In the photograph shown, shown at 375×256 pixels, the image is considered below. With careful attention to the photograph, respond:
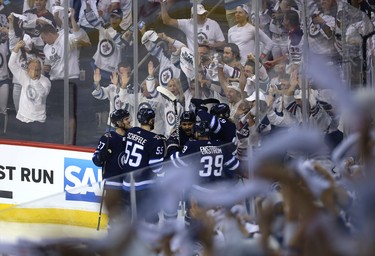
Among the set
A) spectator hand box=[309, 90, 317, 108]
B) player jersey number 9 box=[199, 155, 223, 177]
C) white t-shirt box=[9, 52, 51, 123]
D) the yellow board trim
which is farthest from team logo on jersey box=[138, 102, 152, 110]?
player jersey number 9 box=[199, 155, 223, 177]

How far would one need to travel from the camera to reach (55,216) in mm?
2736

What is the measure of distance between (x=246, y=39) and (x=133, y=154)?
63.1 inches

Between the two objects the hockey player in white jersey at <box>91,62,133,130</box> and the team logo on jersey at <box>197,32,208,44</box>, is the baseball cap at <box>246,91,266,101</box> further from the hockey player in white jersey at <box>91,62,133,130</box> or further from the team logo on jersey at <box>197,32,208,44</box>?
the hockey player in white jersey at <box>91,62,133,130</box>

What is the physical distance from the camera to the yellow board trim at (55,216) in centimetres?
255

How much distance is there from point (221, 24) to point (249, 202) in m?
5.98

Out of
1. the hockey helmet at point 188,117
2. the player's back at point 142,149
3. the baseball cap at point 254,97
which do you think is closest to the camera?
the player's back at point 142,149

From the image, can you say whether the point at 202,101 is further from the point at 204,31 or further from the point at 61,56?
the point at 61,56

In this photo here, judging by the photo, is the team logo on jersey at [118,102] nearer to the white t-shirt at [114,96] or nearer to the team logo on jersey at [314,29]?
the white t-shirt at [114,96]

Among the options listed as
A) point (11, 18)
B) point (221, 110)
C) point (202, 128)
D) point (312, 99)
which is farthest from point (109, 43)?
point (312, 99)

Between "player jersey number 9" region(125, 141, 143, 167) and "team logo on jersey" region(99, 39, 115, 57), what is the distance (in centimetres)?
141

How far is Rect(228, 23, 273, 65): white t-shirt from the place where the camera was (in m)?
7.74

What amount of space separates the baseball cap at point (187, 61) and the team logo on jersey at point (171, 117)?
1.11 ft

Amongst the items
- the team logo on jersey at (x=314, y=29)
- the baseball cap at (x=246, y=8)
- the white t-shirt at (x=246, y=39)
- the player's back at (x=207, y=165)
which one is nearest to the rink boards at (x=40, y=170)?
the white t-shirt at (x=246, y=39)

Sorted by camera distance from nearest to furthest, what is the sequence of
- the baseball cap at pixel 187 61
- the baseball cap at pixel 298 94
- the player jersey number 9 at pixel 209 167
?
the player jersey number 9 at pixel 209 167 < the baseball cap at pixel 298 94 < the baseball cap at pixel 187 61
